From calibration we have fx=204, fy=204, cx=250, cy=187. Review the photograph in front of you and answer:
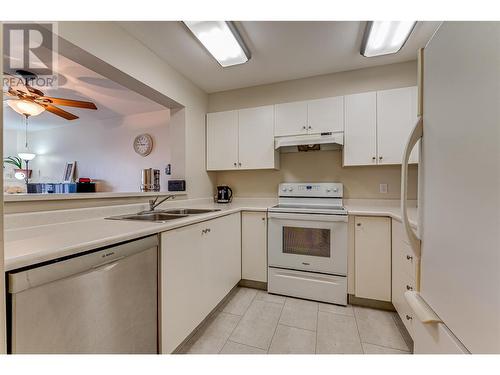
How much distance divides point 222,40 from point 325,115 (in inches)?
49.1

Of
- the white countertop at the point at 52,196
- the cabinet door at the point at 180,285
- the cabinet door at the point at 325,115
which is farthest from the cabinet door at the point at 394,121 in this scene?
the white countertop at the point at 52,196

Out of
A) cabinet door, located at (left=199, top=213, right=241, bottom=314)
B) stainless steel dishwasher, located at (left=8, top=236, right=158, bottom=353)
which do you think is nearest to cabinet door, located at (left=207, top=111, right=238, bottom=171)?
cabinet door, located at (left=199, top=213, right=241, bottom=314)

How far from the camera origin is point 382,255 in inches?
70.0

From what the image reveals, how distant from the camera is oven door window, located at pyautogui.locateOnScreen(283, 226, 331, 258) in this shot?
1.94 meters

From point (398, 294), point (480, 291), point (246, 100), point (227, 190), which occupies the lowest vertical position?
point (398, 294)

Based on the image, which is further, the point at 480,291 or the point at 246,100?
the point at 246,100

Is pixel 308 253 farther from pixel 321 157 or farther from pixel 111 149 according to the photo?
pixel 111 149

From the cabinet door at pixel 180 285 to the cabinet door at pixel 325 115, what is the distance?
1646 millimetres

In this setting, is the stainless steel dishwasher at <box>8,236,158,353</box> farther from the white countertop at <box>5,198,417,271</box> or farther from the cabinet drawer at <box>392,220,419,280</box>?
the cabinet drawer at <box>392,220,419,280</box>

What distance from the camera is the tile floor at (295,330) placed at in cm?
139
